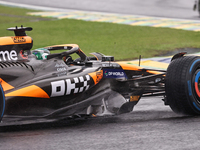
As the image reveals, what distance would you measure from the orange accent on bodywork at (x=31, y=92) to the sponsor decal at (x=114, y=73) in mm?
1226

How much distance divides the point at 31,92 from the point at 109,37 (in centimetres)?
1165

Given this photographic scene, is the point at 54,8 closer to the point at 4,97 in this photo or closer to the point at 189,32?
the point at 189,32

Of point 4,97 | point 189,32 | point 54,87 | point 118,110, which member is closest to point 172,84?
point 118,110

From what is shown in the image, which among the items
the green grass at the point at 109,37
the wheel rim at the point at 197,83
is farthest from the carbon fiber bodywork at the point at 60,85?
the green grass at the point at 109,37

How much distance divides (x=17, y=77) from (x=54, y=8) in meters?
19.2

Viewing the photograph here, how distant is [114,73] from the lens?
19.2ft

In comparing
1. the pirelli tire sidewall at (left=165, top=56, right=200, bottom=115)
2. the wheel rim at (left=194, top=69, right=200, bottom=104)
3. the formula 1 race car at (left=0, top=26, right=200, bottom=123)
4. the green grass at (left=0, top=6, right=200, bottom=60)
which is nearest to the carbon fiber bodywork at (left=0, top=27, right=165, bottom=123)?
the formula 1 race car at (left=0, top=26, right=200, bottom=123)

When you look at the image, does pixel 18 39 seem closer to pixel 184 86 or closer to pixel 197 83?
pixel 184 86

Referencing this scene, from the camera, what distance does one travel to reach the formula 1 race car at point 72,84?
15.4ft

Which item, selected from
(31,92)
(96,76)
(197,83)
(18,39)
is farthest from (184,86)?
(18,39)

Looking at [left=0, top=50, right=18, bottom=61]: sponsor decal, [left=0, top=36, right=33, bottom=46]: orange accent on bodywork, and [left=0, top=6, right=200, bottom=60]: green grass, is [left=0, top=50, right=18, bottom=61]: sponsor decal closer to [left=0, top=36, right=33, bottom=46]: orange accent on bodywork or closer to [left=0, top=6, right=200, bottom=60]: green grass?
[left=0, top=36, right=33, bottom=46]: orange accent on bodywork

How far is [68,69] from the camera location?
5.32 metres

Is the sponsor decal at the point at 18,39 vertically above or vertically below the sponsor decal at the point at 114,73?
above

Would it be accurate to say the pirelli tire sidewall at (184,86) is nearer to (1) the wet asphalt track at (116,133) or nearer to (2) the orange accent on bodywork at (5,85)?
(1) the wet asphalt track at (116,133)
